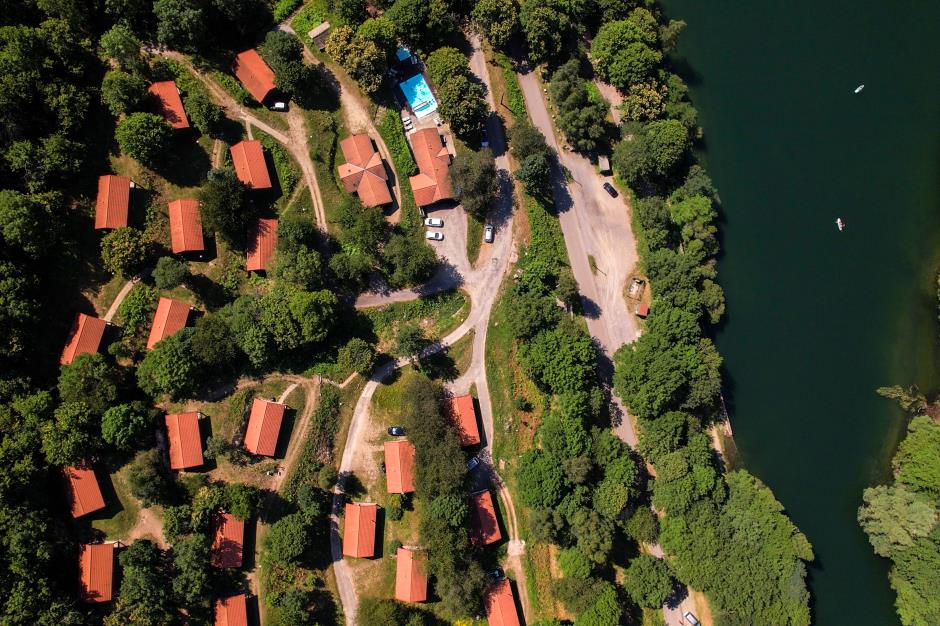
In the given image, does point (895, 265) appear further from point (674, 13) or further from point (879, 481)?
point (674, 13)

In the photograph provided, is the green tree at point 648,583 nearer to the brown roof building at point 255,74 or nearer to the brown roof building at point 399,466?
the brown roof building at point 399,466

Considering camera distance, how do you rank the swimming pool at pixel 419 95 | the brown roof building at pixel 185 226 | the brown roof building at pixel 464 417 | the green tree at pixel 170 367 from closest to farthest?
the green tree at pixel 170 367, the brown roof building at pixel 185 226, the brown roof building at pixel 464 417, the swimming pool at pixel 419 95

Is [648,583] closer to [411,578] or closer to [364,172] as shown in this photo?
[411,578]

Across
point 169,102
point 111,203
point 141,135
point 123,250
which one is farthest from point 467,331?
point 169,102

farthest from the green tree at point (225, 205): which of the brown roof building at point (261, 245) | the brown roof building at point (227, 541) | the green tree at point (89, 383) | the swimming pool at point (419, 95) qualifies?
the brown roof building at point (227, 541)

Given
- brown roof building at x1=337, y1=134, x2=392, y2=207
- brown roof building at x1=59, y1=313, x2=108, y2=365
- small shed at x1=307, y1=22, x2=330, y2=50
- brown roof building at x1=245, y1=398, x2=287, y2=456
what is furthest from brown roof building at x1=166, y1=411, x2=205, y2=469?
small shed at x1=307, y1=22, x2=330, y2=50

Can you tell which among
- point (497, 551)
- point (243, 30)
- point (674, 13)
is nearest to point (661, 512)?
point (497, 551)
